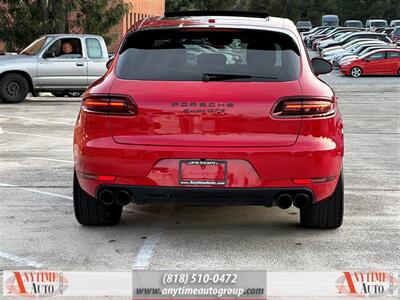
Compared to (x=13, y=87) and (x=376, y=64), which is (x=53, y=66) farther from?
(x=376, y=64)

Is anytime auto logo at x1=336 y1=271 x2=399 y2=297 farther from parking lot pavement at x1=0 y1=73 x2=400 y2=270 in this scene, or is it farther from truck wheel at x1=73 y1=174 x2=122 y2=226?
truck wheel at x1=73 y1=174 x2=122 y2=226

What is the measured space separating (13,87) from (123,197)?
1390 centimetres

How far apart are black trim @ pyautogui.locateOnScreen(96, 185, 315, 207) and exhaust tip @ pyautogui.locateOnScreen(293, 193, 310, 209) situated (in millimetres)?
29

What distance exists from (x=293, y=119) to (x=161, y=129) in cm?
97

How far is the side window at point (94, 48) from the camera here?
19.2m

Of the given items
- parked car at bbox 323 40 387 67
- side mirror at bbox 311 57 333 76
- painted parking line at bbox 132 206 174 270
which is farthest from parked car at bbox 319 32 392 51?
painted parking line at bbox 132 206 174 270

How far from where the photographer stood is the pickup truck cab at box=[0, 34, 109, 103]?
60.6ft

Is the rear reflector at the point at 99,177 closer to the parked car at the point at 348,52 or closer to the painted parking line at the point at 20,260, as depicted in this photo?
the painted parking line at the point at 20,260

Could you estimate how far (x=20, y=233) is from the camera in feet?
19.7

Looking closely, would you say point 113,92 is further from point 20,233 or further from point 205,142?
point 20,233

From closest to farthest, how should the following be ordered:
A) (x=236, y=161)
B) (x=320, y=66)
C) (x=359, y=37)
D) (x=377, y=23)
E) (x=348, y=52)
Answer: (x=236, y=161) < (x=320, y=66) < (x=348, y=52) < (x=359, y=37) < (x=377, y=23)

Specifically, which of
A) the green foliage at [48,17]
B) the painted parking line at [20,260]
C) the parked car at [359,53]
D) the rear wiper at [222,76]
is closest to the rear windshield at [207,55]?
the rear wiper at [222,76]

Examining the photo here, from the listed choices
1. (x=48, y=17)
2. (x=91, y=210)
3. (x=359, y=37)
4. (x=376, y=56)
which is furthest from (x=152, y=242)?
(x=359, y=37)

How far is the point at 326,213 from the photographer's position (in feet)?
19.5
